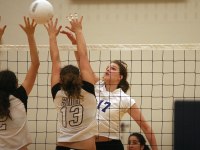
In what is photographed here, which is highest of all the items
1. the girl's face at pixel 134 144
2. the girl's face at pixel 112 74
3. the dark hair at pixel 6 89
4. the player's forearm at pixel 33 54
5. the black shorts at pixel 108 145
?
the player's forearm at pixel 33 54

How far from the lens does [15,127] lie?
7.85 ft

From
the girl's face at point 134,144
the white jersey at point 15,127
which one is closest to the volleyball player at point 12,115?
the white jersey at point 15,127

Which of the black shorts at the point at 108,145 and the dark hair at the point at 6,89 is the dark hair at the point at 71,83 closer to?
the dark hair at the point at 6,89

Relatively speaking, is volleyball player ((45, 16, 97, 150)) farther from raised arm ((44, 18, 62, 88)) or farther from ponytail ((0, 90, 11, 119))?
ponytail ((0, 90, 11, 119))

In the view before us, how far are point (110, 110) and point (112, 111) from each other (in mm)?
28

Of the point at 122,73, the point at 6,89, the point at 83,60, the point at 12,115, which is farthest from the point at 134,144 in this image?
the point at 6,89

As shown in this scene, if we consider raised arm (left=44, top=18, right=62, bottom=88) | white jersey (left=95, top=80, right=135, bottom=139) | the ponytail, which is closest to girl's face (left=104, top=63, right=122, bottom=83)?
white jersey (left=95, top=80, right=135, bottom=139)

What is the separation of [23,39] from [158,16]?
305 centimetres

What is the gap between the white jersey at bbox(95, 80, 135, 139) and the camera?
3180mm

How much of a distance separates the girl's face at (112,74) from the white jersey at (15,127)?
1320mm

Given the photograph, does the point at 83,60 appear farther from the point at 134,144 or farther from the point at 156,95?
the point at 156,95

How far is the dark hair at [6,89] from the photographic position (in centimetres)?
233

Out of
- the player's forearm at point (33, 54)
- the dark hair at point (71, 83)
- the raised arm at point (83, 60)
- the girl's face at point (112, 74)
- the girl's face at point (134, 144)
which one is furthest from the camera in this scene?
the girl's face at point (134, 144)

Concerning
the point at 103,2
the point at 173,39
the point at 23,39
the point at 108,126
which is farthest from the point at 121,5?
the point at 108,126
